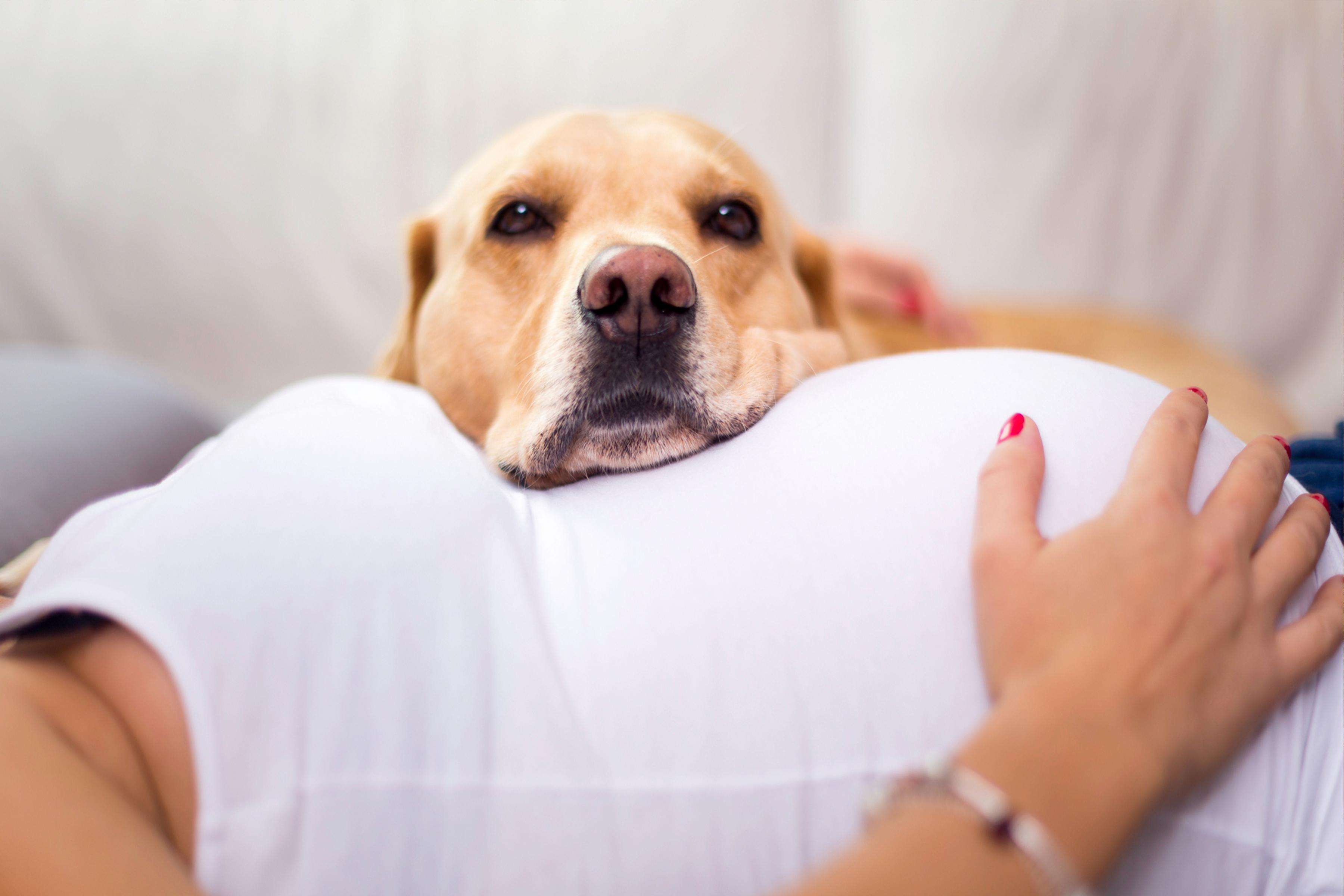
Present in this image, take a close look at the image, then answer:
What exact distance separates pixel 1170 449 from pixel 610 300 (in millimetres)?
714

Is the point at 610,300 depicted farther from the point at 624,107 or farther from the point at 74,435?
the point at 624,107

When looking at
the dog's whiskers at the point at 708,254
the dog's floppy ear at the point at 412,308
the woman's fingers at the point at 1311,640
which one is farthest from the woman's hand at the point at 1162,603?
the dog's floppy ear at the point at 412,308

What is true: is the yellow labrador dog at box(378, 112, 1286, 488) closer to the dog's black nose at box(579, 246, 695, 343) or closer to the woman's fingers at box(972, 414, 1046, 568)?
the dog's black nose at box(579, 246, 695, 343)

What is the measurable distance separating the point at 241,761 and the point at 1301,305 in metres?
2.96

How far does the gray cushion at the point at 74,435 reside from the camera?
1355mm

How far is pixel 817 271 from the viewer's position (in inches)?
68.2

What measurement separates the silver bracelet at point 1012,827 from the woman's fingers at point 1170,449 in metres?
0.35

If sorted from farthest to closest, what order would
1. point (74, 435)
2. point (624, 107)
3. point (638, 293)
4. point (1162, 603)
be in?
point (624, 107) < point (74, 435) < point (638, 293) < point (1162, 603)

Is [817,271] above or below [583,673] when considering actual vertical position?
above

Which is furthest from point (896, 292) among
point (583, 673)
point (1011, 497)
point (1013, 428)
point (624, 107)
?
point (583, 673)

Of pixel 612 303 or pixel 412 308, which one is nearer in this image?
pixel 612 303

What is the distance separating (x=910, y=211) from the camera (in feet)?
8.32

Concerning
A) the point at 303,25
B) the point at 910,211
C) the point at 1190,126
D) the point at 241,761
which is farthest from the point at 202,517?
the point at 1190,126

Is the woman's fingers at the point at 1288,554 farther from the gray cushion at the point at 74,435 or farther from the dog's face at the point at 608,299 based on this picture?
the gray cushion at the point at 74,435
